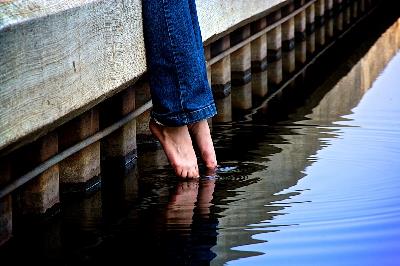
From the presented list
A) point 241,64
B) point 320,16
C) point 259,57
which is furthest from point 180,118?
point 320,16

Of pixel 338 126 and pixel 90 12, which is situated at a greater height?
pixel 90 12

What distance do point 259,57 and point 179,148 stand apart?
3.68 metres

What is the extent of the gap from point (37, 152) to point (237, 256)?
3.19ft

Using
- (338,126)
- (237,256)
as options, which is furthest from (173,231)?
(338,126)

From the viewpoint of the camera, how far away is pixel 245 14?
7855 mm

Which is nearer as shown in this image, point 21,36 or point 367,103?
Result: point 21,36

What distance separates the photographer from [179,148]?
16.9ft

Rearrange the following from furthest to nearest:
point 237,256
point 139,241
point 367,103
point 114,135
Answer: point 367,103, point 114,135, point 139,241, point 237,256

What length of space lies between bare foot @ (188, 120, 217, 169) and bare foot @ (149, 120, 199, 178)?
0.19 feet

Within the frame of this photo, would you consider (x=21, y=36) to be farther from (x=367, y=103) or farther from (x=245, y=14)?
(x=245, y=14)

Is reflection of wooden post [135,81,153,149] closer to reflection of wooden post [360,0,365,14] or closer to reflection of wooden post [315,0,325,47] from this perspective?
reflection of wooden post [315,0,325,47]

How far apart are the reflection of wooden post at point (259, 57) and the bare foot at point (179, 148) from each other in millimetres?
2964

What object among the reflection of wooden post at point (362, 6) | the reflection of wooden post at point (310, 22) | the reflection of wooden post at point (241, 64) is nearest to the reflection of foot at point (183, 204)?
the reflection of wooden post at point (241, 64)

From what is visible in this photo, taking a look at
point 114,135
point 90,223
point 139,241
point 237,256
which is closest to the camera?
point 237,256
